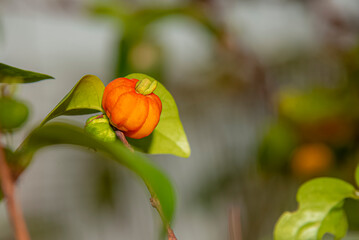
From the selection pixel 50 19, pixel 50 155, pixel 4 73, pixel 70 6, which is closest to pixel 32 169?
pixel 50 155

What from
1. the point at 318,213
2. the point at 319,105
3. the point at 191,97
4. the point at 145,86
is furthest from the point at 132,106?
the point at 191,97

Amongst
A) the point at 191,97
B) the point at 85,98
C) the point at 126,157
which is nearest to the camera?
the point at 126,157

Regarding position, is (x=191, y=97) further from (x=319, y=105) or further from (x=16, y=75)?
(x=16, y=75)

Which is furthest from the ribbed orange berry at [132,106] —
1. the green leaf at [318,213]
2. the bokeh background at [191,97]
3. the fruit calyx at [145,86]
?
the bokeh background at [191,97]

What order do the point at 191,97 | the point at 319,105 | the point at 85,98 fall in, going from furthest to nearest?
the point at 191,97
the point at 319,105
the point at 85,98

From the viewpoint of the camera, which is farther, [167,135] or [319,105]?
[319,105]

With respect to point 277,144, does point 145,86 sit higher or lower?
higher
